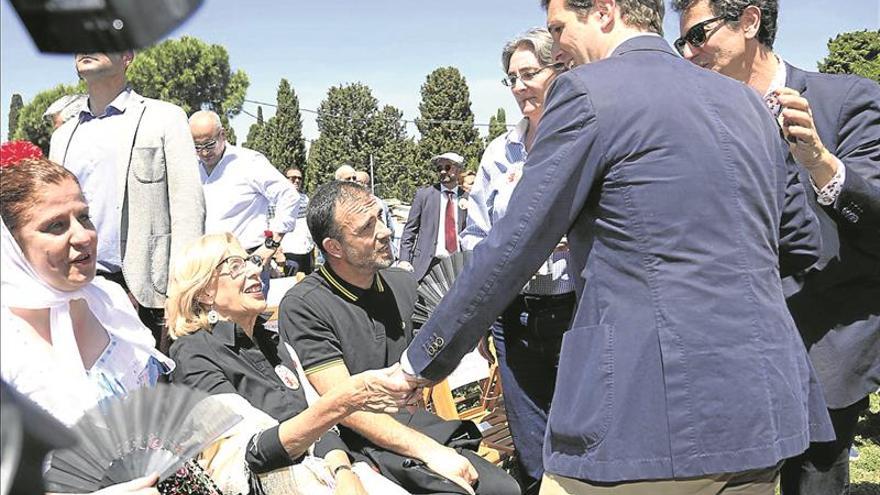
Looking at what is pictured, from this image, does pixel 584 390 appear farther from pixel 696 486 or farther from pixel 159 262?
pixel 159 262

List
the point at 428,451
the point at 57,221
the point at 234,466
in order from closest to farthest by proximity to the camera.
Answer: the point at 57,221 < the point at 234,466 < the point at 428,451

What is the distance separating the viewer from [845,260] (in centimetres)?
259

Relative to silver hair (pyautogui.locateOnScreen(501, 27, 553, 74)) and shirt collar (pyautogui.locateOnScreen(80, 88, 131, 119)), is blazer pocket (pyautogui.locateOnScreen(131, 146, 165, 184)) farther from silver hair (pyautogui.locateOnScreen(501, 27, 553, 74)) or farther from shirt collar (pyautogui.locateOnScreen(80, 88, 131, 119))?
silver hair (pyautogui.locateOnScreen(501, 27, 553, 74))

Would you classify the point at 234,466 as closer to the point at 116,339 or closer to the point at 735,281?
the point at 116,339

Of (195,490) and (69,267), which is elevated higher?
(69,267)

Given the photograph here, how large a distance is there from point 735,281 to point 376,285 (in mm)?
1725

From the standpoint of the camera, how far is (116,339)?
7.63ft

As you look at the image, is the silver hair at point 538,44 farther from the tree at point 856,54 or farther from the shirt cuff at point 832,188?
the tree at point 856,54

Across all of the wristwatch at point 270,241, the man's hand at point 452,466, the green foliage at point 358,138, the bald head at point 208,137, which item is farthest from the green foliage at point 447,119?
the man's hand at point 452,466

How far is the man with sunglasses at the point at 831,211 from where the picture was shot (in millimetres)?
2535

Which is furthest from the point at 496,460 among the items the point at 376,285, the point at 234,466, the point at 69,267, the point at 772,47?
the point at 69,267

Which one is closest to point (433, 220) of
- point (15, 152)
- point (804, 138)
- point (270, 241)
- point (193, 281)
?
point (270, 241)

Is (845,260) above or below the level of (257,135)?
above

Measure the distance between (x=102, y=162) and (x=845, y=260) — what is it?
295cm
